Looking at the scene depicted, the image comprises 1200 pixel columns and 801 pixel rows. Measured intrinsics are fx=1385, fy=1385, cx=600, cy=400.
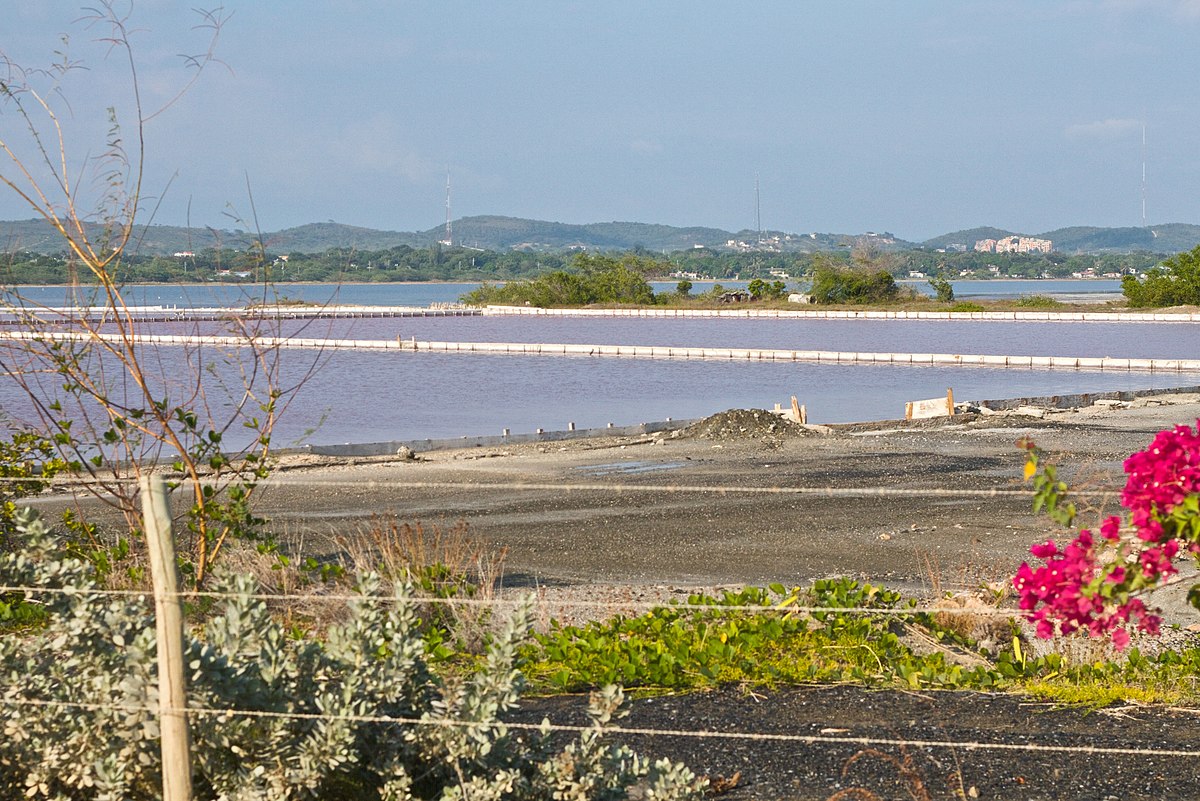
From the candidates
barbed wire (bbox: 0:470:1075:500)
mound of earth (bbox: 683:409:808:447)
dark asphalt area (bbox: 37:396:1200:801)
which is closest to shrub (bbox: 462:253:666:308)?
→ dark asphalt area (bbox: 37:396:1200:801)

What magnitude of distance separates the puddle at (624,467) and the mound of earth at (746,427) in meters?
2.57

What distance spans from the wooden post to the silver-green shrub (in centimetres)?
6

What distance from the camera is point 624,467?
1611 cm

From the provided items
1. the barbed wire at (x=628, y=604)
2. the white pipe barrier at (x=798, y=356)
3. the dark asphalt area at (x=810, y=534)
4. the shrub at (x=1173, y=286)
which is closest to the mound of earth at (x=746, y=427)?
the dark asphalt area at (x=810, y=534)

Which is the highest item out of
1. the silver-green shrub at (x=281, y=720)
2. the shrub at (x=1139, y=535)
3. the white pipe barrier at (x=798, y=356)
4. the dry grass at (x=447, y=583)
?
the shrub at (x=1139, y=535)

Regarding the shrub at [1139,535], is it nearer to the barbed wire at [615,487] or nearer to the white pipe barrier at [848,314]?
the barbed wire at [615,487]

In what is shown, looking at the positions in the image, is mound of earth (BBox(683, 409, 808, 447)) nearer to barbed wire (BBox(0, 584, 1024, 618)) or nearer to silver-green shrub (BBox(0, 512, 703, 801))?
barbed wire (BBox(0, 584, 1024, 618))

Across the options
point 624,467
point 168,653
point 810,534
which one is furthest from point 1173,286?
point 168,653

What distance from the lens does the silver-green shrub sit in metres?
3.29

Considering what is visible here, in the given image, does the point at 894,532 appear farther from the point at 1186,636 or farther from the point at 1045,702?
the point at 1045,702

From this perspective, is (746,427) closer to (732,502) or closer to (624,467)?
(624,467)

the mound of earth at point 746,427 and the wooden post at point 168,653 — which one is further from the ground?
Result: the wooden post at point 168,653

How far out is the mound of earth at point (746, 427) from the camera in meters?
18.9

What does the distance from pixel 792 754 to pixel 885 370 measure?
32808mm
